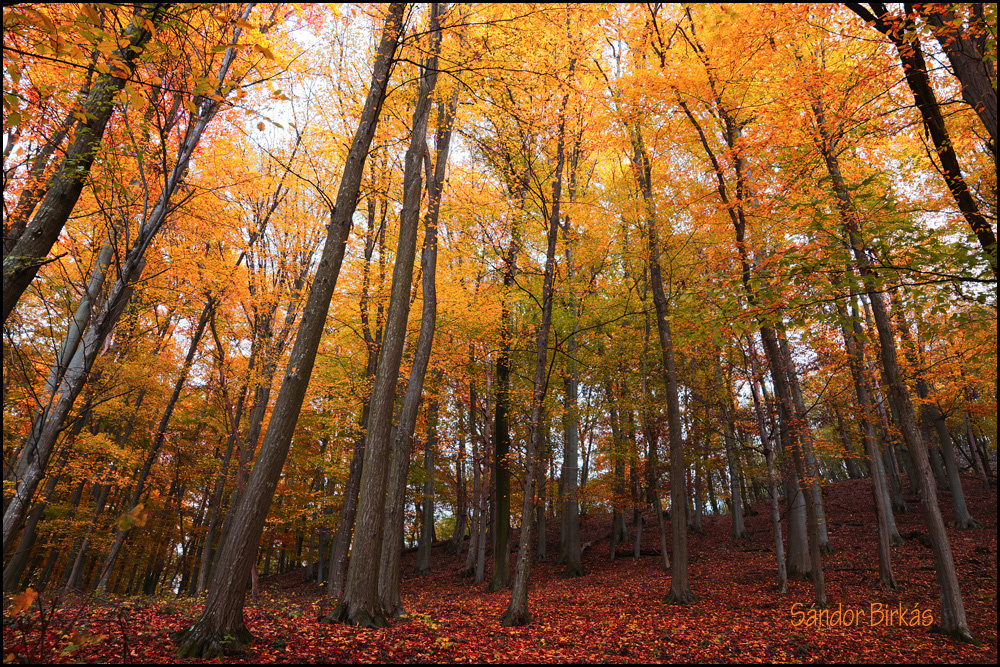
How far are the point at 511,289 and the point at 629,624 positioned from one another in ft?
25.7

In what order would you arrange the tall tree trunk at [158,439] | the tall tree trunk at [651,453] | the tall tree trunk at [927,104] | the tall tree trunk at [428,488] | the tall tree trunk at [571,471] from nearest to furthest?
the tall tree trunk at [927,104], the tall tree trunk at [158,439], the tall tree trunk at [651,453], the tall tree trunk at [571,471], the tall tree trunk at [428,488]

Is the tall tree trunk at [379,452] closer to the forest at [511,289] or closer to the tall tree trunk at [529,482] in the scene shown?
the forest at [511,289]

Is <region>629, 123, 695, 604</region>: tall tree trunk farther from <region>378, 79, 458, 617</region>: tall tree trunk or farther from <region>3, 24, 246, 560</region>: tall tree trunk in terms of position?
<region>3, 24, 246, 560</region>: tall tree trunk

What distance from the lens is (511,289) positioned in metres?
12.2

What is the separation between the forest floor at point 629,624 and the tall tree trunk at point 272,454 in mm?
251

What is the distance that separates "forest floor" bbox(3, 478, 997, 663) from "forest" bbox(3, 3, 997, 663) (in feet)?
0.27

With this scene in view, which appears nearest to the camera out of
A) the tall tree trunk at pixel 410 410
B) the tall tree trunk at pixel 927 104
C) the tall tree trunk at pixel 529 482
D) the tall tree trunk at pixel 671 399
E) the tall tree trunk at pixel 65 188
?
the tall tree trunk at pixel 65 188

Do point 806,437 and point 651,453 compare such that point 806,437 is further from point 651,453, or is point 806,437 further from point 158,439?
point 158,439

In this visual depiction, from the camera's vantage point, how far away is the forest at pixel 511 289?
4641 millimetres

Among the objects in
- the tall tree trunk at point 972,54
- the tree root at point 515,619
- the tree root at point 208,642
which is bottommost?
the tree root at point 515,619

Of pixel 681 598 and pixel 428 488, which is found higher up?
pixel 428 488

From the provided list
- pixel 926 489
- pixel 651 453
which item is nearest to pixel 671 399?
pixel 926 489

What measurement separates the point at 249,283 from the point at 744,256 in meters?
11.4

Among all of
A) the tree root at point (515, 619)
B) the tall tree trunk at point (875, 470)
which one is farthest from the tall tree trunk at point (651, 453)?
the tree root at point (515, 619)
